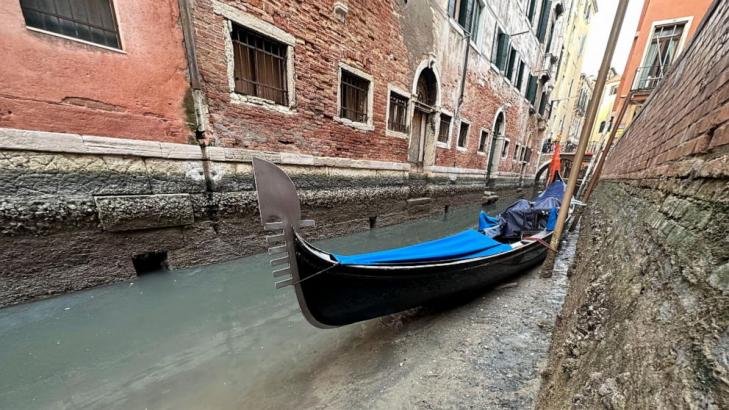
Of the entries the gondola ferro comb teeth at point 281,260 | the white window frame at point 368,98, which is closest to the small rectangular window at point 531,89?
the white window frame at point 368,98

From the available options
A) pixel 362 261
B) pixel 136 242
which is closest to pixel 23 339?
pixel 136 242

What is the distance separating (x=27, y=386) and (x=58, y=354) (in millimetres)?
286

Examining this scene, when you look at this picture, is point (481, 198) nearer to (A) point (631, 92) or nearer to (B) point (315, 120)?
(A) point (631, 92)

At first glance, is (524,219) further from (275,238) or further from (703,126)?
(275,238)

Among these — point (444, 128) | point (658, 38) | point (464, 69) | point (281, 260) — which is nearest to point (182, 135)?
point (281, 260)

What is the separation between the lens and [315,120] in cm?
434

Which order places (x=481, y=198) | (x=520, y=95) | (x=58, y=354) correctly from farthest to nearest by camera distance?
(x=520, y=95) < (x=481, y=198) < (x=58, y=354)

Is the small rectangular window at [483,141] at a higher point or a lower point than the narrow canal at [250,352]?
higher

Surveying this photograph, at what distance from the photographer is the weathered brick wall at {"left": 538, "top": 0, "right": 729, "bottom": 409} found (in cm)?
54

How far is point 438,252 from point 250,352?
6.46 feet

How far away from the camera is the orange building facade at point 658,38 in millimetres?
7555

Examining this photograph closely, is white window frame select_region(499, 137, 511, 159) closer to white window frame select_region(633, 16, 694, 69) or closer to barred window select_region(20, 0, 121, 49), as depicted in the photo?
white window frame select_region(633, 16, 694, 69)

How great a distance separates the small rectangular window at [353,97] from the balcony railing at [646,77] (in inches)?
373

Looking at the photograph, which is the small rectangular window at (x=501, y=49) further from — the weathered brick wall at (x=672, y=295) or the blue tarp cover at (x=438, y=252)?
the weathered brick wall at (x=672, y=295)
